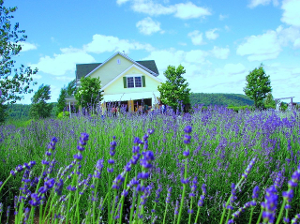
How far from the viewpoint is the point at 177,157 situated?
11.2 ft

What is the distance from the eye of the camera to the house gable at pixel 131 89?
26.9 m

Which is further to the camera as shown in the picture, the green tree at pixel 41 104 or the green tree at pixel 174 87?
the green tree at pixel 41 104

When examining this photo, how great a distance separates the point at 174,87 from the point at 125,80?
5.63 m

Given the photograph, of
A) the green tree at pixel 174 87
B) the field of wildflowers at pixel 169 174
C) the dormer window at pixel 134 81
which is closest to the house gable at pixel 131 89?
the dormer window at pixel 134 81

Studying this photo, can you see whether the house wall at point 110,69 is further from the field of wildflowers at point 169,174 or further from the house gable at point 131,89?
the field of wildflowers at point 169,174

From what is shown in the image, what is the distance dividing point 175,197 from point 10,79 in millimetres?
7421

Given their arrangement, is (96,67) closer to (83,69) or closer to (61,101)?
(83,69)

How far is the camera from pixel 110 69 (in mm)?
31328

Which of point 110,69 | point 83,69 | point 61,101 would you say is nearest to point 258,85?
point 110,69

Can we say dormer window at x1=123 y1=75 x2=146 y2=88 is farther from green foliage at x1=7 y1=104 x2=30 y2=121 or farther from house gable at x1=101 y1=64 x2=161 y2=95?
green foliage at x1=7 y1=104 x2=30 y2=121

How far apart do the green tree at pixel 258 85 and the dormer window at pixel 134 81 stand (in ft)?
42.6

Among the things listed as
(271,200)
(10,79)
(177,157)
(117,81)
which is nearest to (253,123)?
(177,157)

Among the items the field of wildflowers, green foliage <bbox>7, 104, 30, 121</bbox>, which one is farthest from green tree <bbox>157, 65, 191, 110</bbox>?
the field of wildflowers

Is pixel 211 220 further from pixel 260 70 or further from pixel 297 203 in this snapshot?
pixel 260 70
